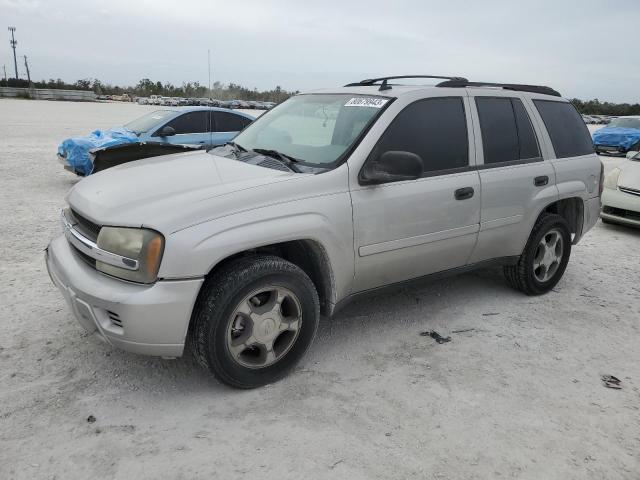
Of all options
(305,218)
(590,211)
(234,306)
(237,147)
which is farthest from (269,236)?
(590,211)

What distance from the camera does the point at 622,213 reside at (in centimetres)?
754

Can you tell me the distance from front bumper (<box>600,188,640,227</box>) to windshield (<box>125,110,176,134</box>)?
7.35m

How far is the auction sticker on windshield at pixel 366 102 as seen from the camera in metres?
3.57

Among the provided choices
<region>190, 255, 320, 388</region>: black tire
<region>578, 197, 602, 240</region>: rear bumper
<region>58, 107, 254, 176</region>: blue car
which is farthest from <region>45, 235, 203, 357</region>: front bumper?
<region>58, 107, 254, 176</region>: blue car

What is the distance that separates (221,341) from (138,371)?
73cm

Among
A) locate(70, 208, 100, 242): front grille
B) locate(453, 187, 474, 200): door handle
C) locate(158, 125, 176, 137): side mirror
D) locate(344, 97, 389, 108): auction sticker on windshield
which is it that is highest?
locate(344, 97, 389, 108): auction sticker on windshield

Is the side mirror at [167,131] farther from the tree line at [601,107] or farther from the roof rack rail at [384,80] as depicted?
the tree line at [601,107]

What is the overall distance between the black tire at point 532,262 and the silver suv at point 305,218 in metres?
0.02

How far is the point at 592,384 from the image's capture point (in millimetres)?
3281

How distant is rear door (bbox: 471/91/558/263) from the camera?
4.00m

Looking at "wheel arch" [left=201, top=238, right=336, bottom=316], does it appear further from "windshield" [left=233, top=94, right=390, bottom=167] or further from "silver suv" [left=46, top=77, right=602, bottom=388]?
"windshield" [left=233, top=94, right=390, bottom=167]

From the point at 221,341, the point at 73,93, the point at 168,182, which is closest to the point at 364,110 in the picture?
the point at 168,182

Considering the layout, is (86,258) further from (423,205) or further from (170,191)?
(423,205)

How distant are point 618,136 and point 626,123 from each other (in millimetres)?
1232
